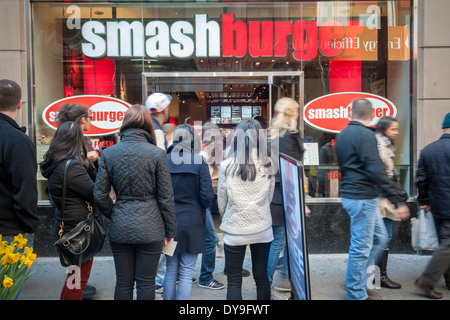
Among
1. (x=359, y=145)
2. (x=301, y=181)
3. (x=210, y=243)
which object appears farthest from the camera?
(x=210, y=243)

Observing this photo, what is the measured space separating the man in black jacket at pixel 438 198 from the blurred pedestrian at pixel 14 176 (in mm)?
3756

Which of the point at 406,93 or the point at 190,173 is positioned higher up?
the point at 406,93

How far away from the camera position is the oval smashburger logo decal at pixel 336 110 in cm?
692

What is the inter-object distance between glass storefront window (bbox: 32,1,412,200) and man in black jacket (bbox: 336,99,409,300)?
2.30m

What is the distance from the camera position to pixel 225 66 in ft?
23.0

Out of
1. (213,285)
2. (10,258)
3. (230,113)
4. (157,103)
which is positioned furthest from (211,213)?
(10,258)

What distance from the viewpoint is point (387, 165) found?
5.02m

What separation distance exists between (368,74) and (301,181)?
453 centimetres

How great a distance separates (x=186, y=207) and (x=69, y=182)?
1083 mm

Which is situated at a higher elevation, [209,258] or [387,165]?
[387,165]

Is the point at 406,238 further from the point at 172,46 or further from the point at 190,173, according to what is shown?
the point at 172,46

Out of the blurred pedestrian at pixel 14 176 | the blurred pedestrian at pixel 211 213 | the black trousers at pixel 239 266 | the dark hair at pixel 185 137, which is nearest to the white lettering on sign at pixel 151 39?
the blurred pedestrian at pixel 211 213

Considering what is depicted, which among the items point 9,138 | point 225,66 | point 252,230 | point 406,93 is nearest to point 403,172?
point 406,93

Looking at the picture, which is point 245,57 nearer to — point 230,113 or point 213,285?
point 230,113
